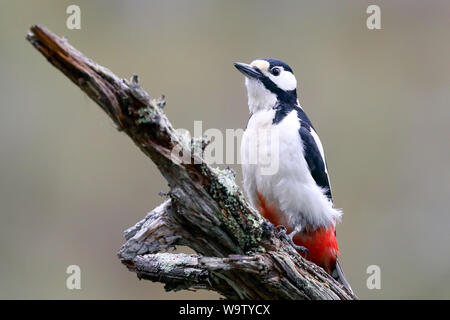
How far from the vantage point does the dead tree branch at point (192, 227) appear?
2.43 m

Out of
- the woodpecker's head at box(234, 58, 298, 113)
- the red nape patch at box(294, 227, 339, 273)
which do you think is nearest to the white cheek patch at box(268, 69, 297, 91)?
the woodpecker's head at box(234, 58, 298, 113)

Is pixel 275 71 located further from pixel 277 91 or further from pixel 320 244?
pixel 320 244

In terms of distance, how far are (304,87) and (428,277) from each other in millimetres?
3200

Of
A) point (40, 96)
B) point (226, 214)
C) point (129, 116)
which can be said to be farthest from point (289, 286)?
point (40, 96)

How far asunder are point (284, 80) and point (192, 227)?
5.27 ft

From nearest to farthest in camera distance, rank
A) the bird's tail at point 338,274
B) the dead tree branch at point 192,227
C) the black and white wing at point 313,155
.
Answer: the dead tree branch at point 192,227 < the black and white wing at point 313,155 < the bird's tail at point 338,274

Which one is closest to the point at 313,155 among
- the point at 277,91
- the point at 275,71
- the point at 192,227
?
the point at 277,91

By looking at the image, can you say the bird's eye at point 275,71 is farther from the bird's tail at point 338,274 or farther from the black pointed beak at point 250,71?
the bird's tail at point 338,274

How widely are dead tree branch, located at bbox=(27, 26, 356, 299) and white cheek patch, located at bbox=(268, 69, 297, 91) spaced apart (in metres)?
1.38

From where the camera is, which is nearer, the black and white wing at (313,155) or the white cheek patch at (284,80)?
the black and white wing at (313,155)

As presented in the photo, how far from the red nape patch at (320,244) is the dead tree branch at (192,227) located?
59 centimetres

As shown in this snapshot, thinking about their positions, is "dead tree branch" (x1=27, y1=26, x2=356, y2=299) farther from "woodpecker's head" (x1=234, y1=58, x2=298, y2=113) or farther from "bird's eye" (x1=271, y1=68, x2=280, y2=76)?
"bird's eye" (x1=271, y1=68, x2=280, y2=76)

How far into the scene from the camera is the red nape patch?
12.5 ft

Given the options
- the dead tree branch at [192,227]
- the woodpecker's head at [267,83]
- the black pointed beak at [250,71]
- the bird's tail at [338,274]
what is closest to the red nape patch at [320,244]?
the bird's tail at [338,274]
